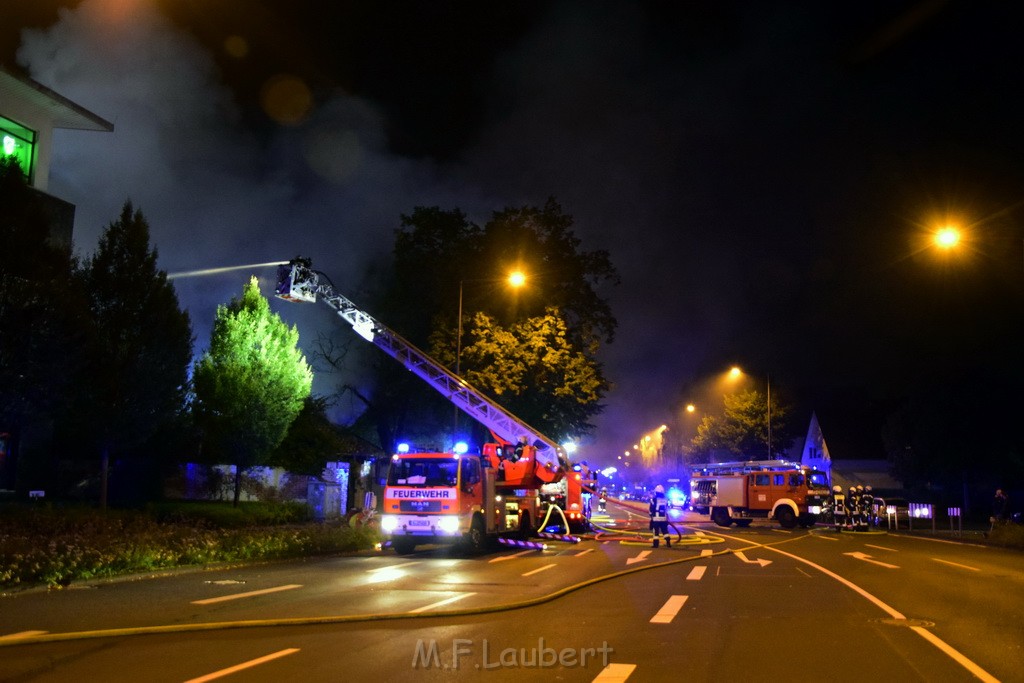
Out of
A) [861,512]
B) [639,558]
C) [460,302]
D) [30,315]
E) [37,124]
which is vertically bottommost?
[639,558]

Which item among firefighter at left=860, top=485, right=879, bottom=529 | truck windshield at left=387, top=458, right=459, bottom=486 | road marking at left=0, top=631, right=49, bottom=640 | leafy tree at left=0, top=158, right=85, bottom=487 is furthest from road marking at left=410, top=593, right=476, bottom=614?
firefighter at left=860, top=485, right=879, bottom=529

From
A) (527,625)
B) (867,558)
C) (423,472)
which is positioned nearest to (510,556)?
(423,472)

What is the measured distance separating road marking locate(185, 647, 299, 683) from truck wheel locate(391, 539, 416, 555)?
12.8 metres

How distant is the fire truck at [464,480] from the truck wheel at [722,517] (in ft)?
40.3

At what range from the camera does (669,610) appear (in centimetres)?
1167

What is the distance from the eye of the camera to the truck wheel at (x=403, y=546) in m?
21.6

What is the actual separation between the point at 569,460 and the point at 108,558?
17.1 meters

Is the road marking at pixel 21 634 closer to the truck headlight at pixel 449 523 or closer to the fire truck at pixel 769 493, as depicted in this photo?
the truck headlight at pixel 449 523

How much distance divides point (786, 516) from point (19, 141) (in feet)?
107

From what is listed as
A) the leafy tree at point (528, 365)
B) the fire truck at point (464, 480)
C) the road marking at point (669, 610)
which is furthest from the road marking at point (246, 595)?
the leafy tree at point (528, 365)

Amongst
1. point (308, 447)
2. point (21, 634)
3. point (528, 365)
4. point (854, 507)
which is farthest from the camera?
point (528, 365)

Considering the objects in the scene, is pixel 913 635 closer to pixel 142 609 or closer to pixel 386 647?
pixel 386 647

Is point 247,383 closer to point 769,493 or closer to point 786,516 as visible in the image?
point 769,493

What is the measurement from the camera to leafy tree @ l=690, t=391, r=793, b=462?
64.2 m
